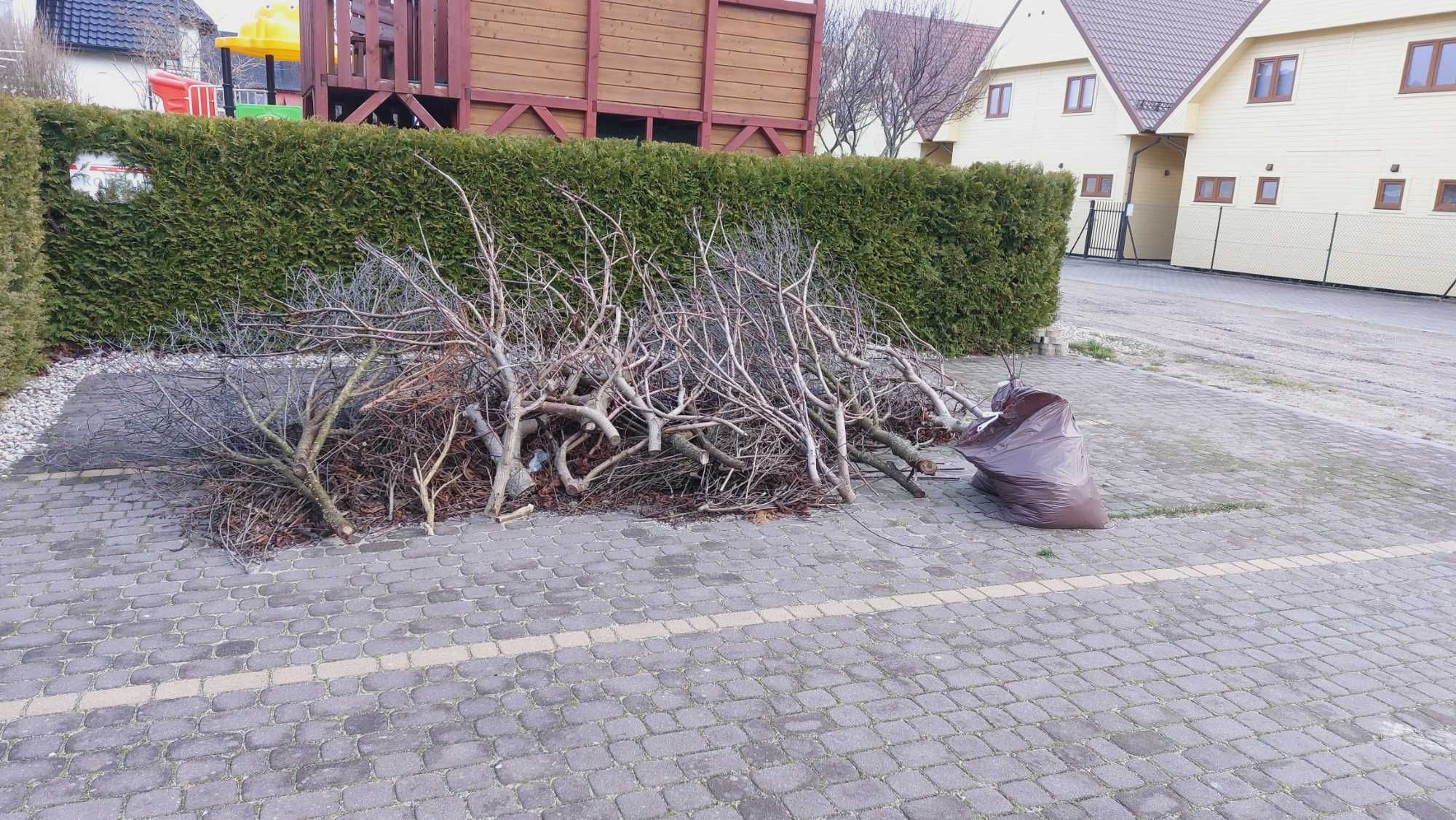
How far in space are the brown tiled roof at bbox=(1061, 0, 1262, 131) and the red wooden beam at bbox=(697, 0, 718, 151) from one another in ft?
72.9

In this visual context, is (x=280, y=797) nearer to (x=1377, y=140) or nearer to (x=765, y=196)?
(x=765, y=196)

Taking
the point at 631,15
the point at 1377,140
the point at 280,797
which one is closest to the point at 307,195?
the point at 631,15

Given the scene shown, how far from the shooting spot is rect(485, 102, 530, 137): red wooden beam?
1155 centimetres

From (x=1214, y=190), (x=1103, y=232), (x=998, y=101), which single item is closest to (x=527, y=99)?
(x=1214, y=190)

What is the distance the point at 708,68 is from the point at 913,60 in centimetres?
1799

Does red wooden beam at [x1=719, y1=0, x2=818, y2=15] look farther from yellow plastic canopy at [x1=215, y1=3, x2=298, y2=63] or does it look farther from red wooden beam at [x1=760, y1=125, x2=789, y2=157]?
yellow plastic canopy at [x1=215, y1=3, x2=298, y2=63]

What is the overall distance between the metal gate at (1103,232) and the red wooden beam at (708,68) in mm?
22440

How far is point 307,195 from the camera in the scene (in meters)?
9.93

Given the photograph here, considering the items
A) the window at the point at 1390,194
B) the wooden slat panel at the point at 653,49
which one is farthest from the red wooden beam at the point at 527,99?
the window at the point at 1390,194

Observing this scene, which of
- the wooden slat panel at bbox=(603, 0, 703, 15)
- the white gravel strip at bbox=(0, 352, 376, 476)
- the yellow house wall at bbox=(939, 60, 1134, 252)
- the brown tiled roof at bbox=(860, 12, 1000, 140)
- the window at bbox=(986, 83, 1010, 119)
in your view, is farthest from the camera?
the window at bbox=(986, 83, 1010, 119)

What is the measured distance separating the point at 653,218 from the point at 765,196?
1.33 meters

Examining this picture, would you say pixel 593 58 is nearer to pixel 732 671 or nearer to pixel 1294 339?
pixel 732 671

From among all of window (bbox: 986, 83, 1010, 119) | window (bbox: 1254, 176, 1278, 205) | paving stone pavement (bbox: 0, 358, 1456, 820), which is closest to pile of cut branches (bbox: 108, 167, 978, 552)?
paving stone pavement (bbox: 0, 358, 1456, 820)

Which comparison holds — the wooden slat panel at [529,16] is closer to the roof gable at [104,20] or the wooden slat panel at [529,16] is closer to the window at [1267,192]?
the window at [1267,192]
